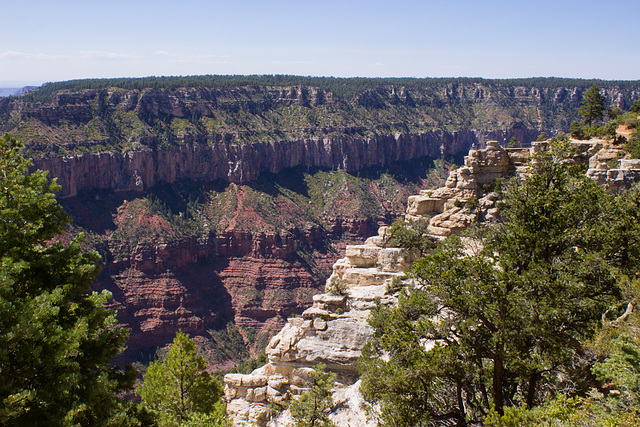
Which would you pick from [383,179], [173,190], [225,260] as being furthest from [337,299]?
[383,179]

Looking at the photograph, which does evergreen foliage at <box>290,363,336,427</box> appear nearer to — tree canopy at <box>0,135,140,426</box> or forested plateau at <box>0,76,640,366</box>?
tree canopy at <box>0,135,140,426</box>

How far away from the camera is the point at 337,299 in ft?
112

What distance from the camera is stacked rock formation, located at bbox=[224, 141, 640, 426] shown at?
29781 mm

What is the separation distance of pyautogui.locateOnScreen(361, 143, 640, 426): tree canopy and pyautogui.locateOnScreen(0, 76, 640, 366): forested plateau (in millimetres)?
72403

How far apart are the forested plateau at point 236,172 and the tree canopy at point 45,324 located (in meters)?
72.5

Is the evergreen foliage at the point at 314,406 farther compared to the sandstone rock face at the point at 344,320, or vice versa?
the sandstone rock face at the point at 344,320

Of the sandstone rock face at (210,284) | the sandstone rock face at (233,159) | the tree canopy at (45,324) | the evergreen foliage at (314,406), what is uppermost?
the tree canopy at (45,324)

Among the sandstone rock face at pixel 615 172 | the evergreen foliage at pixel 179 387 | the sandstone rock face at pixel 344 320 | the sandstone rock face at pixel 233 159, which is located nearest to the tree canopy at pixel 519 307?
the sandstone rock face at pixel 344 320

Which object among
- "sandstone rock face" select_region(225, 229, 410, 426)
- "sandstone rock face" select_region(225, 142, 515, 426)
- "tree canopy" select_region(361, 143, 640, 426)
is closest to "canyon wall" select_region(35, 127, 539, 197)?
"sandstone rock face" select_region(225, 142, 515, 426)

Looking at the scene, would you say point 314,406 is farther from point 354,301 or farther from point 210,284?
point 210,284

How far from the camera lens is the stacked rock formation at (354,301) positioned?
29.8 metres

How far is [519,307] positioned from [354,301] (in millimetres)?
19708

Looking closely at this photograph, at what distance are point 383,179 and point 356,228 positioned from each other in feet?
81.9

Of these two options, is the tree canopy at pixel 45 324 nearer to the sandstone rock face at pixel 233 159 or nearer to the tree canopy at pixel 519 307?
the tree canopy at pixel 519 307
